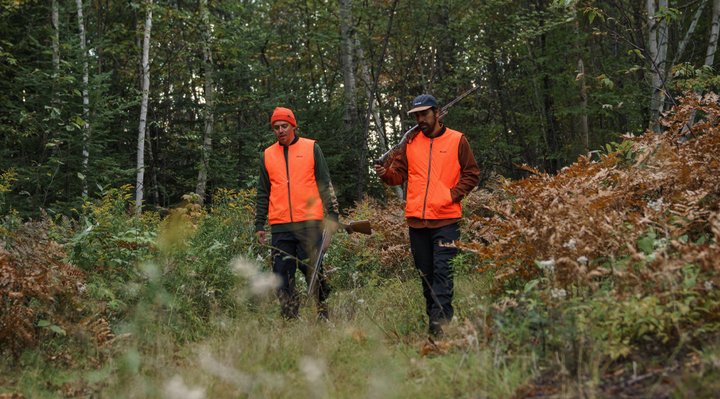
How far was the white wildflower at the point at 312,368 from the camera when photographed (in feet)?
14.7

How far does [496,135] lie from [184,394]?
72.6ft

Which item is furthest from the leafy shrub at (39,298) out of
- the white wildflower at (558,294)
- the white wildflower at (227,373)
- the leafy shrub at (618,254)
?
the white wildflower at (558,294)

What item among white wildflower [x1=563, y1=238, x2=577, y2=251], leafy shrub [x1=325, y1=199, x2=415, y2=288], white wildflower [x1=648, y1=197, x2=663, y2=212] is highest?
white wildflower [x1=648, y1=197, x2=663, y2=212]

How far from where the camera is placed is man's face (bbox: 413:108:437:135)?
661 centimetres

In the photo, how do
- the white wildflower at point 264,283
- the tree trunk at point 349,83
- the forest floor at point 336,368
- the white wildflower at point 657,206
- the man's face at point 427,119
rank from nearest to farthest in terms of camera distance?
the forest floor at point 336,368, the white wildflower at point 657,206, the white wildflower at point 264,283, the man's face at point 427,119, the tree trunk at point 349,83

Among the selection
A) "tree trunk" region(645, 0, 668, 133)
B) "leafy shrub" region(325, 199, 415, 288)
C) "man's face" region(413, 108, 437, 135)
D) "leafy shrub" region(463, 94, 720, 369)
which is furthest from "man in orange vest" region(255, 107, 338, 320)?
"tree trunk" region(645, 0, 668, 133)

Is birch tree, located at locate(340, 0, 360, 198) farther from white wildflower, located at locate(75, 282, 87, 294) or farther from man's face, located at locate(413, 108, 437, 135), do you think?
white wildflower, located at locate(75, 282, 87, 294)

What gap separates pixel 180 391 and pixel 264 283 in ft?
7.19

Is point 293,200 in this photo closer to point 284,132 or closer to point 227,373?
point 284,132

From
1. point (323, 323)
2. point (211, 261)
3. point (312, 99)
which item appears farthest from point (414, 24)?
point (323, 323)

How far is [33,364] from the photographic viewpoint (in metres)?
5.83

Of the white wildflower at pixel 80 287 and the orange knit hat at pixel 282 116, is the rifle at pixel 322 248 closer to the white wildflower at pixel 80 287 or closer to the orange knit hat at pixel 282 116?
the orange knit hat at pixel 282 116

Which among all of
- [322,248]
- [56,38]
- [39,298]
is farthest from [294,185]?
[56,38]

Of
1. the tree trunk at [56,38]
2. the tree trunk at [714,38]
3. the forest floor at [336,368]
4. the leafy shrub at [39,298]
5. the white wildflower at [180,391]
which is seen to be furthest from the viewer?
the tree trunk at [56,38]
